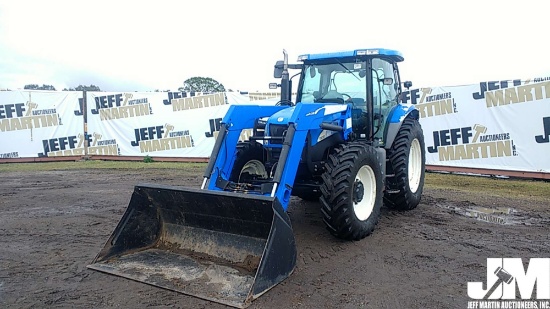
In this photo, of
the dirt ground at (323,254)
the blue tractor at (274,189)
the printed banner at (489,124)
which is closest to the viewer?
the dirt ground at (323,254)

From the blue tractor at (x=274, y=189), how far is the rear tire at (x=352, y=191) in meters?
0.01

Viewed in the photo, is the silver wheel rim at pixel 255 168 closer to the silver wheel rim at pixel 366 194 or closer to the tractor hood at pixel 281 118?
the tractor hood at pixel 281 118

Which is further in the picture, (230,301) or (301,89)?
(301,89)

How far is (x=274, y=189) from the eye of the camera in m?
4.71

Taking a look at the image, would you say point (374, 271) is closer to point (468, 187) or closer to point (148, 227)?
point (148, 227)

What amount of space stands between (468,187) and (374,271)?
6440 millimetres

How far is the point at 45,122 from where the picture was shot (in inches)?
597

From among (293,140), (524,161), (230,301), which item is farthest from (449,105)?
(230,301)

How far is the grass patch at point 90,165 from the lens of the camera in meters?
13.3

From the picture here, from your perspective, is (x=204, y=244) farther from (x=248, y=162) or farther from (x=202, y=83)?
(x=202, y=83)

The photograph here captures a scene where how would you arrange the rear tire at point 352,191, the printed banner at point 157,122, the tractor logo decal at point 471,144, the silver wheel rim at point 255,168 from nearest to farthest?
the rear tire at point 352,191 < the silver wheel rim at point 255,168 < the tractor logo decal at point 471,144 < the printed banner at point 157,122

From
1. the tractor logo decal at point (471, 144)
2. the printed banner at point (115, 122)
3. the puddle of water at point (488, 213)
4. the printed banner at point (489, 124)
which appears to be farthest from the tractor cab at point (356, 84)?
the printed banner at point (115, 122)

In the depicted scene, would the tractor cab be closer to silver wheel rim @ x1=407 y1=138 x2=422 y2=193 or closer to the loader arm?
the loader arm

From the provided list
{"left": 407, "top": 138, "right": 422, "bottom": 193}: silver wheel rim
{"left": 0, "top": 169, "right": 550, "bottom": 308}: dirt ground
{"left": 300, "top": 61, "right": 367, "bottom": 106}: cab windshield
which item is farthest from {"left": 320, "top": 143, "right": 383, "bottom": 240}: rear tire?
{"left": 407, "top": 138, "right": 422, "bottom": 193}: silver wheel rim
